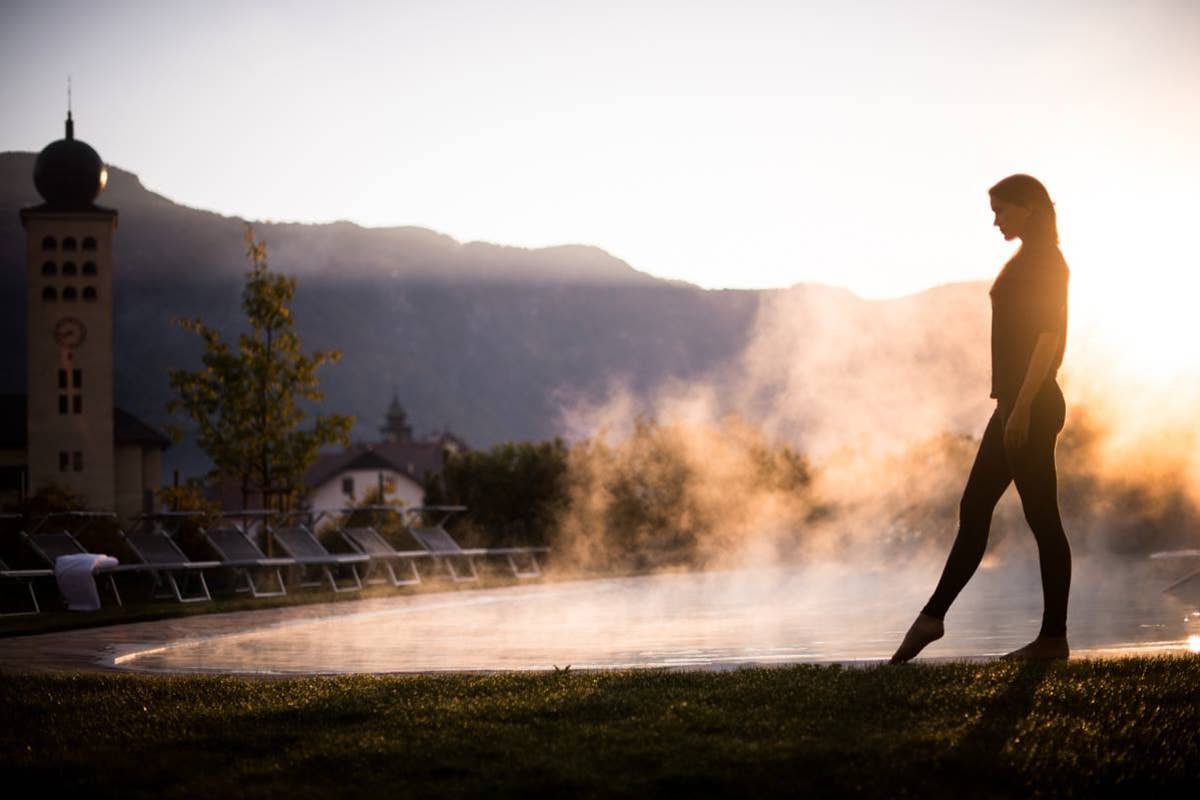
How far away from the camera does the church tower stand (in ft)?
225

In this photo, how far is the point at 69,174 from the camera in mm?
65938

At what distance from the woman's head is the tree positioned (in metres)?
15.7

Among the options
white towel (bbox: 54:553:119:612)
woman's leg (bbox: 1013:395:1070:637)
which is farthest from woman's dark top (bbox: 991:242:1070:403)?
white towel (bbox: 54:553:119:612)

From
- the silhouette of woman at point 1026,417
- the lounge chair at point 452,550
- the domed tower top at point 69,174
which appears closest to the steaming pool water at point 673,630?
the silhouette of woman at point 1026,417

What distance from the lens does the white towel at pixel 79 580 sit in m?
13.9

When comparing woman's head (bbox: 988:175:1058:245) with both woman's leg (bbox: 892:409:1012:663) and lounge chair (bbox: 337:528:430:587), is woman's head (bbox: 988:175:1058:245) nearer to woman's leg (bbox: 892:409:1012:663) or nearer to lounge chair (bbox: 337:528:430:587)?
woman's leg (bbox: 892:409:1012:663)

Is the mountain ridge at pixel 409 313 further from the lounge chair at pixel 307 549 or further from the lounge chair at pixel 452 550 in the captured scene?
the lounge chair at pixel 307 549

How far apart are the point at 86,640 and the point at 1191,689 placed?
7729 millimetres

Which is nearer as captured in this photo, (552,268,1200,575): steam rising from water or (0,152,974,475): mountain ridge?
(552,268,1200,575): steam rising from water

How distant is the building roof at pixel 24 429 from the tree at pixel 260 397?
179ft

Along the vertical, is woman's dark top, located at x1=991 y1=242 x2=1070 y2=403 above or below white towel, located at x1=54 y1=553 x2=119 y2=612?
above

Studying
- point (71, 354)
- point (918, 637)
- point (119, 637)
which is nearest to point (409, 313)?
point (71, 354)

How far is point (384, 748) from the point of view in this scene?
14.5 feet

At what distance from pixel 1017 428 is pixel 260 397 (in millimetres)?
16572
